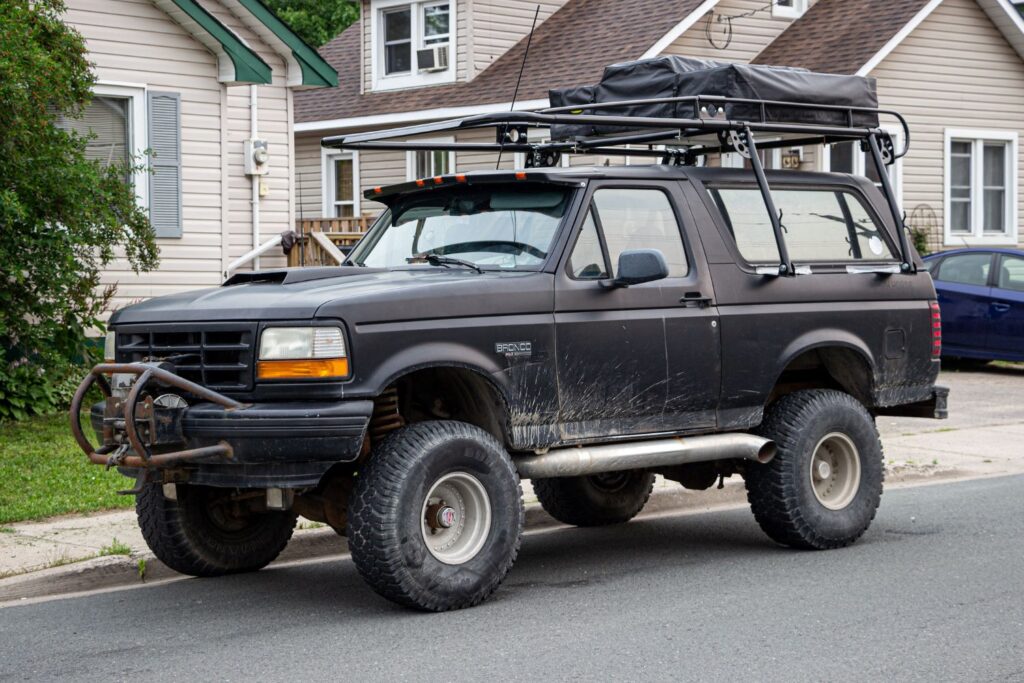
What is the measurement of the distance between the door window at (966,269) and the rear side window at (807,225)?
10228 mm

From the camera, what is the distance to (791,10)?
25062mm

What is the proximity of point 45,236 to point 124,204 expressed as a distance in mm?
1017

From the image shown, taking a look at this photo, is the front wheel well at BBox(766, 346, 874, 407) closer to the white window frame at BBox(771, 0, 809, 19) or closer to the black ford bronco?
the black ford bronco

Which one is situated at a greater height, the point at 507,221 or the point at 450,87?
the point at 450,87

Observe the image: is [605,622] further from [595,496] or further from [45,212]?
[45,212]

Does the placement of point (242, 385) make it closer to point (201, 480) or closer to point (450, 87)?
point (201, 480)

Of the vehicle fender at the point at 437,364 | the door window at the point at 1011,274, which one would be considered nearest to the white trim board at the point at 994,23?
the door window at the point at 1011,274

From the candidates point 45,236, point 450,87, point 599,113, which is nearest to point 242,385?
point 599,113

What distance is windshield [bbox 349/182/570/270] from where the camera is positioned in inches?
292

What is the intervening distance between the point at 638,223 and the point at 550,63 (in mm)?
16302

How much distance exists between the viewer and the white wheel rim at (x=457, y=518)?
673cm

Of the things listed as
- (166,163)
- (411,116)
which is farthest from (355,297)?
(411,116)

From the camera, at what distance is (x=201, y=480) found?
21.3 ft

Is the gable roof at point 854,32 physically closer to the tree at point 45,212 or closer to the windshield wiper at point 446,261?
the tree at point 45,212
